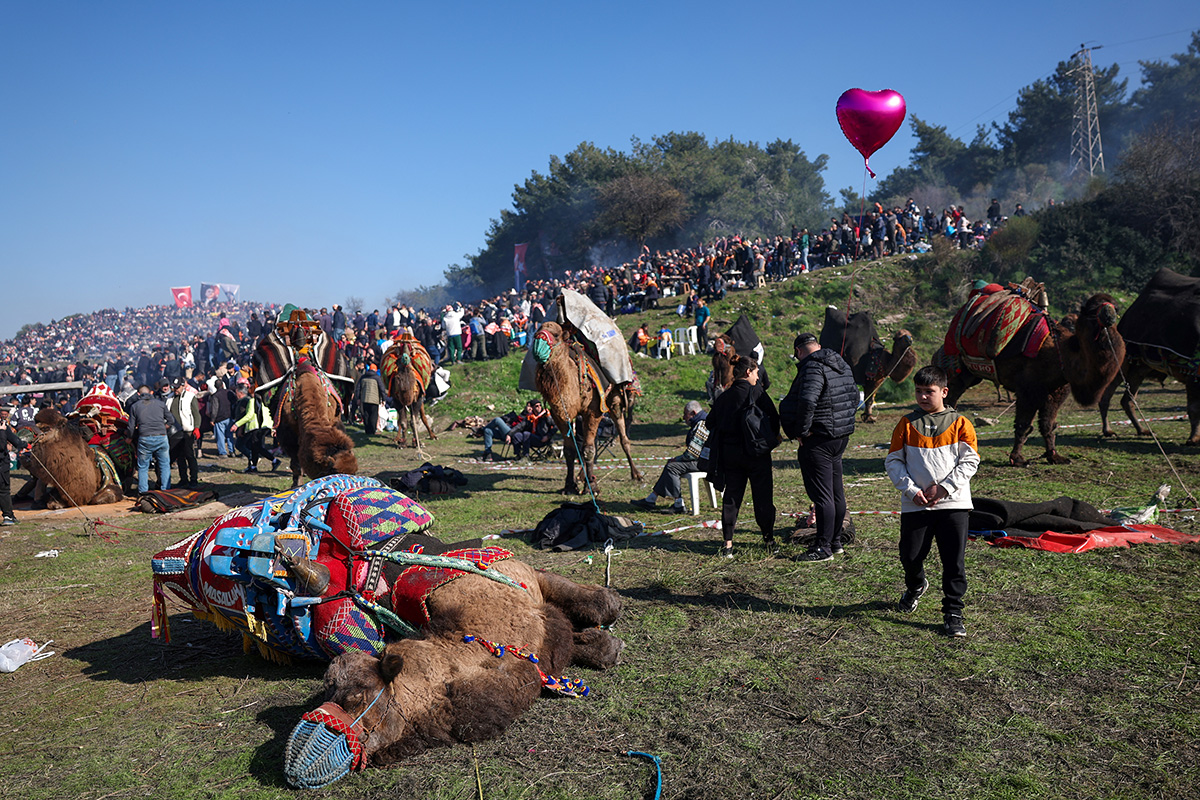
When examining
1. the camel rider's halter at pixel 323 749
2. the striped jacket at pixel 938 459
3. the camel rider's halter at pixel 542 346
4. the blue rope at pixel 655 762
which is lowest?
the blue rope at pixel 655 762

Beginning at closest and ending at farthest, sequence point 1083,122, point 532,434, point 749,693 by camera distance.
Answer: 1. point 749,693
2. point 532,434
3. point 1083,122

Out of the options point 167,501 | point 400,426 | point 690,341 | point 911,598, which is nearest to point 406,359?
point 400,426

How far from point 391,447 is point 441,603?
14.0 m

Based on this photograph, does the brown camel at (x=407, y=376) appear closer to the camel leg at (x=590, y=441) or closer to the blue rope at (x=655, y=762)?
the camel leg at (x=590, y=441)

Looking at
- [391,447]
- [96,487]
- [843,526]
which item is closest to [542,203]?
[391,447]

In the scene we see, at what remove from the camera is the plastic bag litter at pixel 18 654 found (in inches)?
197

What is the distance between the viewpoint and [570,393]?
9.87 m

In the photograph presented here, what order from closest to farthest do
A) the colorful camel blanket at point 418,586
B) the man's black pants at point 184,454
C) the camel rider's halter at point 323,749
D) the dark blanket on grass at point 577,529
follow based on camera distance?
the camel rider's halter at point 323,749 < the colorful camel blanket at point 418,586 < the dark blanket on grass at point 577,529 < the man's black pants at point 184,454

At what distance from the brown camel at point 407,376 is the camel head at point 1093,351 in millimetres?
11981

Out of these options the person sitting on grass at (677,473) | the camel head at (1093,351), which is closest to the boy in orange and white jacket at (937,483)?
the person sitting on grass at (677,473)

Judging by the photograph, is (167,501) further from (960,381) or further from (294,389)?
(960,381)

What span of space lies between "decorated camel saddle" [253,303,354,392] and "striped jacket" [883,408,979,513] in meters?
7.91

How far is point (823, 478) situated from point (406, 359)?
1232cm

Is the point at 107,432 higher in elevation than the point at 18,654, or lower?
higher
